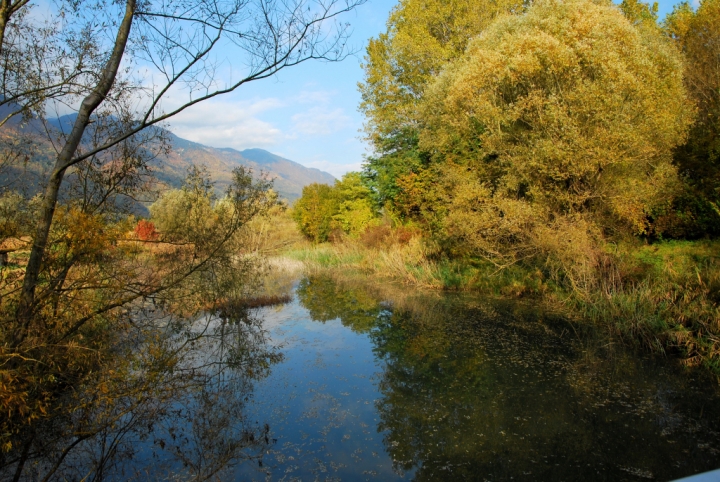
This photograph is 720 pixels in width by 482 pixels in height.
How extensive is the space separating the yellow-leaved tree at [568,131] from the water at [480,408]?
300 cm

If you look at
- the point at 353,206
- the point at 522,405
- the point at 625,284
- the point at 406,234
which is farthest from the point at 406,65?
the point at 522,405

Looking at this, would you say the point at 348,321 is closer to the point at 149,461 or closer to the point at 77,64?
the point at 149,461

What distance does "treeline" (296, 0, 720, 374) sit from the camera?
1028 centimetres

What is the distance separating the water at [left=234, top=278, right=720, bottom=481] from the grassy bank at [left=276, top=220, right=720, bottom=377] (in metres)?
0.50

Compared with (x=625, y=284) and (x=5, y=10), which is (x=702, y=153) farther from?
(x=5, y=10)

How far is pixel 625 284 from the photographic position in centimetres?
962

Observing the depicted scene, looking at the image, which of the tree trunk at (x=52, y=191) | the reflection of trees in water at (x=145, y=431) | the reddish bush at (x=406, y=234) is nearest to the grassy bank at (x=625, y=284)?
the reddish bush at (x=406, y=234)

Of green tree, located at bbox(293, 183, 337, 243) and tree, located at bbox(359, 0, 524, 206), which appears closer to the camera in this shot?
tree, located at bbox(359, 0, 524, 206)

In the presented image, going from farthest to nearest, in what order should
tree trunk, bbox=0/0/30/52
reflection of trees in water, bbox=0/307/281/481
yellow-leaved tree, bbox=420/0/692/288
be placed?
yellow-leaved tree, bbox=420/0/692/288
reflection of trees in water, bbox=0/307/281/481
tree trunk, bbox=0/0/30/52

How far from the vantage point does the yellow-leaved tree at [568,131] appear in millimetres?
10805

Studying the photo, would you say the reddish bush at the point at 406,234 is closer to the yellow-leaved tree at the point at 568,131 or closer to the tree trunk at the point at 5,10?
the yellow-leaved tree at the point at 568,131

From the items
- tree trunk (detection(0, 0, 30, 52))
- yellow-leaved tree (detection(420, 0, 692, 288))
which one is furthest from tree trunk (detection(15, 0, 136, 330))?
yellow-leaved tree (detection(420, 0, 692, 288))

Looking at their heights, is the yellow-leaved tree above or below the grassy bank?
above

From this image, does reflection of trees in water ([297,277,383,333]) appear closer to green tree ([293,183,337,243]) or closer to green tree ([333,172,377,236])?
green tree ([333,172,377,236])
